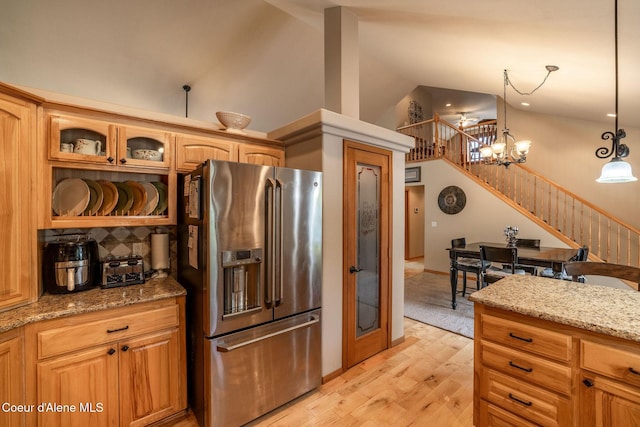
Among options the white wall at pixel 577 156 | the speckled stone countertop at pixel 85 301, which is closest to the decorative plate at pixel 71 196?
the speckled stone countertop at pixel 85 301

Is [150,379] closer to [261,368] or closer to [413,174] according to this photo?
[261,368]

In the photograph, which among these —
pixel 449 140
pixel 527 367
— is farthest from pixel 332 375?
pixel 449 140

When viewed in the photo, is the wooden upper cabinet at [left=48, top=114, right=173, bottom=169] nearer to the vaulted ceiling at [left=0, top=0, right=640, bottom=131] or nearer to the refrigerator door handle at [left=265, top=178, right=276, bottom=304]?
the refrigerator door handle at [left=265, top=178, right=276, bottom=304]

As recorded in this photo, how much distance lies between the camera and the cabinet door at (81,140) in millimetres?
1776

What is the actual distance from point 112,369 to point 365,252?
206 cm

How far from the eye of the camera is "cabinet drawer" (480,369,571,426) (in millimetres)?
1385

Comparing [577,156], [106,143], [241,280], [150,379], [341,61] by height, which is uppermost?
[341,61]

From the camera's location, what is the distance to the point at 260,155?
2.60 metres

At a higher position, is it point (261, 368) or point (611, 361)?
point (611, 361)

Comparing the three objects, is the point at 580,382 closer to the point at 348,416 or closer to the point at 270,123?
the point at 348,416

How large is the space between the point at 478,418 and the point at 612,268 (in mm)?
1430

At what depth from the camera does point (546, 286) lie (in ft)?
6.06

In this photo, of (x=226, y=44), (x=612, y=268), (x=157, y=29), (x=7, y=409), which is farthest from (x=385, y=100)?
(x=7, y=409)

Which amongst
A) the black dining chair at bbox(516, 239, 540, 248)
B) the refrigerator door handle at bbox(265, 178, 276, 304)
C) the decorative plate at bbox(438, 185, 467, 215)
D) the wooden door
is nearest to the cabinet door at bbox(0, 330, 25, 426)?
the refrigerator door handle at bbox(265, 178, 276, 304)
